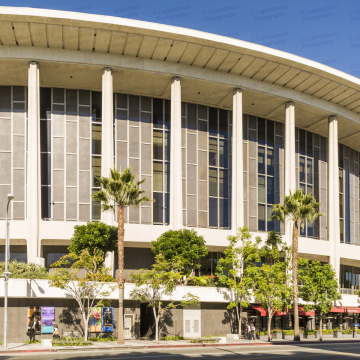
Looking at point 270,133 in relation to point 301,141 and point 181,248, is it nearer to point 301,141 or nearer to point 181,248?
point 301,141

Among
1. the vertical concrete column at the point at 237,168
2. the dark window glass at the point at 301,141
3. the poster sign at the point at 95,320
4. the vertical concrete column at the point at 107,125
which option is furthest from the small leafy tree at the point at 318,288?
the dark window glass at the point at 301,141

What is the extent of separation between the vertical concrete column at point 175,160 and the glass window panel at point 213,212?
7077 millimetres

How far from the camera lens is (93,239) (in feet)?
157

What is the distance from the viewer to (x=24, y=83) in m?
58.1

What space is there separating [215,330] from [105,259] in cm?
1243

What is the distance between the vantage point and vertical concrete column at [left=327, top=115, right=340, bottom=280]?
216ft

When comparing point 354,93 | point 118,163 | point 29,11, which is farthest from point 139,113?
point 354,93

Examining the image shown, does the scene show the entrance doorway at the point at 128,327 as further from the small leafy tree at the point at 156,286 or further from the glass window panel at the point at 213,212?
the glass window panel at the point at 213,212

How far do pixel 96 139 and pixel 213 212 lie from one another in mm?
16018

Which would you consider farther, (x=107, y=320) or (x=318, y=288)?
(x=318, y=288)

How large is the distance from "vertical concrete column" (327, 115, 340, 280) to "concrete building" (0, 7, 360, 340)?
0.17 m

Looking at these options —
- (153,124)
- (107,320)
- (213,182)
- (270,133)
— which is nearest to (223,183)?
(213,182)

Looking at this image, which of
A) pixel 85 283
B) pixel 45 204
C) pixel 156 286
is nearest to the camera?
pixel 85 283

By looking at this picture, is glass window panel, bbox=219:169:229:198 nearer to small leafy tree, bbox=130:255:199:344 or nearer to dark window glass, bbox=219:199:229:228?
dark window glass, bbox=219:199:229:228
